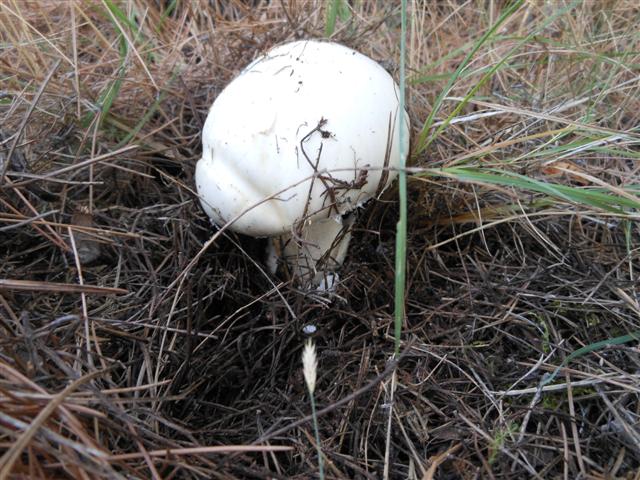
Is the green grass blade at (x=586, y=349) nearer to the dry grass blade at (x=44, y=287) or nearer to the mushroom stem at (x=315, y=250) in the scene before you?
the mushroom stem at (x=315, y=250)

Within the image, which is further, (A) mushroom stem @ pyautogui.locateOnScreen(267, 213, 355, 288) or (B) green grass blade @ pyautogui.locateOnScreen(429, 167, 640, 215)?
(A) mushroom stem @ pyautogui.locateOnScreen(267, 213, 355, 288)

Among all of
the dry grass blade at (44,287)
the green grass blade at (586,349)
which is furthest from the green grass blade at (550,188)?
the dry grass blade at (44,287)

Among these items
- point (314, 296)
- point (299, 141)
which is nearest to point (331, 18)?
point (299, 141)

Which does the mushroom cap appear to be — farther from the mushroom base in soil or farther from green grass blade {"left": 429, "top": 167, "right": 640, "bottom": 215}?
green grass blade {"left": 429, "top": 167, "right": 640, "bottom": 215}

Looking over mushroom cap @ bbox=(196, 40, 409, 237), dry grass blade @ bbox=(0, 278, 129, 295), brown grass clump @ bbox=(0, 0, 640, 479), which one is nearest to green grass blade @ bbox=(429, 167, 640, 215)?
brown grass clump @ bbox=(0, 0, 640, 479)

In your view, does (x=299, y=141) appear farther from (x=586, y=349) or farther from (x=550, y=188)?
(x=586, y=349)

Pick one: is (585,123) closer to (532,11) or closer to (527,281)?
(527,281)

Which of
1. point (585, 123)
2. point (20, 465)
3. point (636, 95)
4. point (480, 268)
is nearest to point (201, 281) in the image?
point (20, 465)
